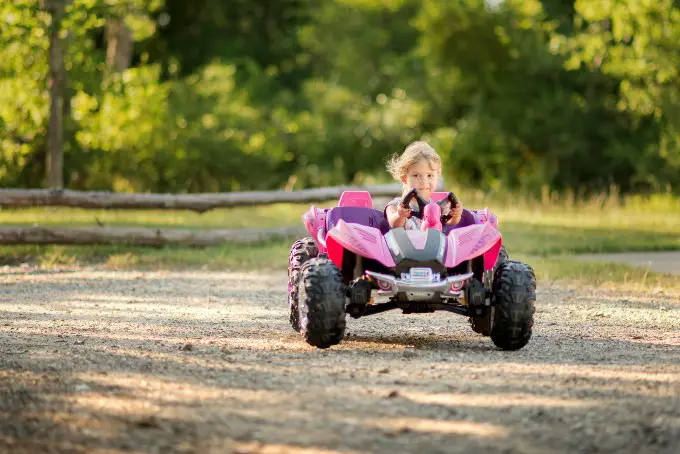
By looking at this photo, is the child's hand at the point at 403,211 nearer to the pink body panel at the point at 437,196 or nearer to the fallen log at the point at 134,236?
the pink body panel at the point at 437,196

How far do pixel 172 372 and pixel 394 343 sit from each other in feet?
6.81

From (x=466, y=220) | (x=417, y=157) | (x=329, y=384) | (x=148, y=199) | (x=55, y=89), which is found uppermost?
(x=55, y=89)

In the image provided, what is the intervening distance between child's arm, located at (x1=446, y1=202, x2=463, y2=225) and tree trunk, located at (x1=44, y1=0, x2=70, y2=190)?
12644 mm

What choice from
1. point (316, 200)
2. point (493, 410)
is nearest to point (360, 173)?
point (316, 200)

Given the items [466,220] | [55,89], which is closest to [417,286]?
[466,220]

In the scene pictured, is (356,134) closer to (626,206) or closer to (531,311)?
(626,206)

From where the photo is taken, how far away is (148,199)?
16500 millimetres

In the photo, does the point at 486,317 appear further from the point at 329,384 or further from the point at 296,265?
the point at 329,384

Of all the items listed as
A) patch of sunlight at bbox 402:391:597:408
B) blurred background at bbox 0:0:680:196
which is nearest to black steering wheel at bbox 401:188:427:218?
patch of sunlight at bbox 402:391:597:408

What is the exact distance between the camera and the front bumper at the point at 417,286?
7.64 m

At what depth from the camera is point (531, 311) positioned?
783 centimetres

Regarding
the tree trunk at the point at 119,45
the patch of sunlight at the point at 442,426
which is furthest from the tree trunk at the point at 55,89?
the patch of sunlight at the point at 442,426

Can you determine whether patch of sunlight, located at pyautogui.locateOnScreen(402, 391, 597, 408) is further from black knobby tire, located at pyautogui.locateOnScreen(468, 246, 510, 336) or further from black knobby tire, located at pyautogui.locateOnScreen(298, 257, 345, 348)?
black knobby tire, located at pyautogui.locateOnScreen(468, 246, 510, 336)

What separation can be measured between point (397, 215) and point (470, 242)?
21.2 inches
